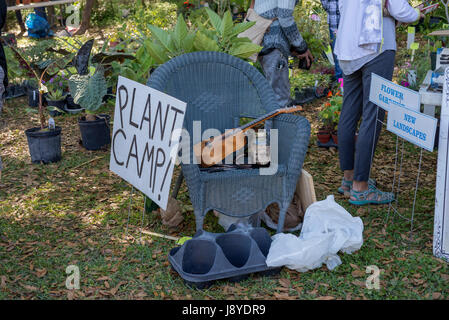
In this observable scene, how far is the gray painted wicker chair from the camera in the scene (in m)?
3.08

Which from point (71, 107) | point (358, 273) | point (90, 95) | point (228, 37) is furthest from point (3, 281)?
point (71, 107)

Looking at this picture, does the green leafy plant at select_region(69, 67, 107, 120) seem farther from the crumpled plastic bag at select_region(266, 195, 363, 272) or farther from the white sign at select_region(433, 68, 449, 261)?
the white sign at select_region(433, 68, 449, 261)

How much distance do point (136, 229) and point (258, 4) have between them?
224 centimetres

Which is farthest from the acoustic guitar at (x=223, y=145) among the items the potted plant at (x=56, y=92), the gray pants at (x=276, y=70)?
the potted plant at (x=56, y=92)

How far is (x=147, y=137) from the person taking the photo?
3.09 meters

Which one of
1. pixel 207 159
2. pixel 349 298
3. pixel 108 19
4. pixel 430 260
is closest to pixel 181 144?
pixel 207 159

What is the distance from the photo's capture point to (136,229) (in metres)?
3.60

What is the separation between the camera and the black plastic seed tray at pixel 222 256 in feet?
9.09

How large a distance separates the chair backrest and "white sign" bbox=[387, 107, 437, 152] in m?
0.80

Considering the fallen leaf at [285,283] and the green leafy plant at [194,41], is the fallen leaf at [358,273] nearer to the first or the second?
the fallen leaf at [285,283]

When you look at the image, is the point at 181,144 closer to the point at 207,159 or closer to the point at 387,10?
the point at 207,159

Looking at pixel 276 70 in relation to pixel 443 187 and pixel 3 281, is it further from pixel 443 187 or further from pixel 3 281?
pixel 3 281

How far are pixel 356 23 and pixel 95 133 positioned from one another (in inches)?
116

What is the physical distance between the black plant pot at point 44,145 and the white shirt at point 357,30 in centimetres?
288
